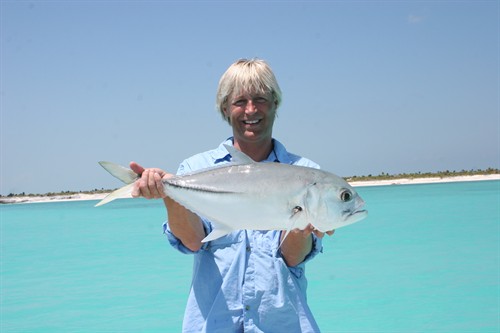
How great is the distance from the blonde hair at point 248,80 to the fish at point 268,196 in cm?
55

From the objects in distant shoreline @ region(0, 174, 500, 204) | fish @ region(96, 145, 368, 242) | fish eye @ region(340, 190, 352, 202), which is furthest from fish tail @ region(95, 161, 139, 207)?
distant shoreline @ region(0, 174, 500, 204)

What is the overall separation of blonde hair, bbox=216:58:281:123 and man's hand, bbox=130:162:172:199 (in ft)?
2.40

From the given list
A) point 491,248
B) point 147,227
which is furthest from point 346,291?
point 147,227

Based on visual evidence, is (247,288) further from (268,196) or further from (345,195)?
(345,195)

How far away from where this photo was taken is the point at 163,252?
17422 millimetres

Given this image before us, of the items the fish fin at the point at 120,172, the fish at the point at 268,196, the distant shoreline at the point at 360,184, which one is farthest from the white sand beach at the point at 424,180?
the fish fin at the point at 120,172

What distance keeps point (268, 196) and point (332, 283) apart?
9.30m

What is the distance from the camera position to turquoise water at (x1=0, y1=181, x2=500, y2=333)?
9.16 metres

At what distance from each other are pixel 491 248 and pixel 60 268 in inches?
491

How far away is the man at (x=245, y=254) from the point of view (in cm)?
292

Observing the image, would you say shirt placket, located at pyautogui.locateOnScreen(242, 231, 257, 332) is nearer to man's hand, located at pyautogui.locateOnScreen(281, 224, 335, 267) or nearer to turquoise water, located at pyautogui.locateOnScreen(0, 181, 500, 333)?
man's hand, located at pyautogui.locateOnScreen(281, 224, 335, 267)

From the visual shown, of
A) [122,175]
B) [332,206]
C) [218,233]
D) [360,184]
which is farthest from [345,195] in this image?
[360,184]

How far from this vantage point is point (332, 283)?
1140 centimetres

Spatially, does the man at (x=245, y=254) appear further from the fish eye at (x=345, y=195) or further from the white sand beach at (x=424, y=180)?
the white sand beach at (x=424, y=180)
